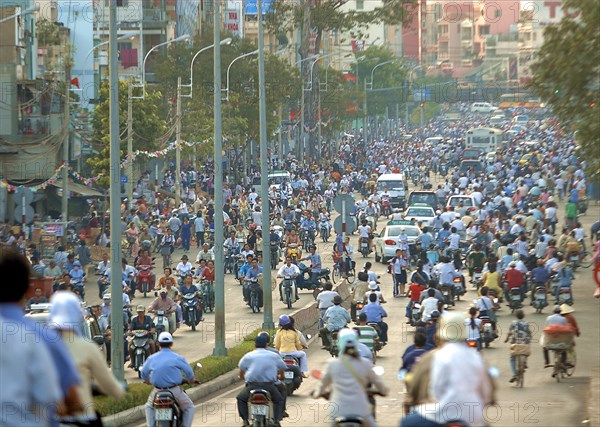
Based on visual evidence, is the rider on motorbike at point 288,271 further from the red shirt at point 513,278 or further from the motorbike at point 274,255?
the motorbike at point 274,255

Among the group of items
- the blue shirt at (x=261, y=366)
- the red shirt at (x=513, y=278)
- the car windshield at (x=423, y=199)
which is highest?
the blue shirt at (x=261, y=366)

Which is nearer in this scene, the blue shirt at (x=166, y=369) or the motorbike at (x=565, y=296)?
the blue shirt at (x=166, y=369)

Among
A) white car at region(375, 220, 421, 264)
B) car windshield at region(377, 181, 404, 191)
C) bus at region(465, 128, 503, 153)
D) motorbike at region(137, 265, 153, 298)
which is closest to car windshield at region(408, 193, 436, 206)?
car windshield at region(377, 181, 404, 191)

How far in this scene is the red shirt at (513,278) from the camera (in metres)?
32.8

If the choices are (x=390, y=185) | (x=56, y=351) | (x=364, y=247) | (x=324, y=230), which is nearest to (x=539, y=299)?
(x=364, y=247)

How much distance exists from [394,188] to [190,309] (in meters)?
34.4

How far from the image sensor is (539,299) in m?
32.5

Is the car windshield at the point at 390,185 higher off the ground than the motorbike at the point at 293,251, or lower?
lower

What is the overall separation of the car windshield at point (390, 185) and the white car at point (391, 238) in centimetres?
1952

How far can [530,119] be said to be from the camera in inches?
7461

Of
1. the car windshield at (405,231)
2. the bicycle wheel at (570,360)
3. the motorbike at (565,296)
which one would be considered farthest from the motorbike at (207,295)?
the bicycle wheel at (570,360)

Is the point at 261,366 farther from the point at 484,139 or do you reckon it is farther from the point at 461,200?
the point at 484,139

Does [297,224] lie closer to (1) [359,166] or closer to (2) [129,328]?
(2) [129,328]

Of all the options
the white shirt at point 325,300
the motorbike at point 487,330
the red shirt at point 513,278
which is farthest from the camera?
the red shirt at point 513,278
